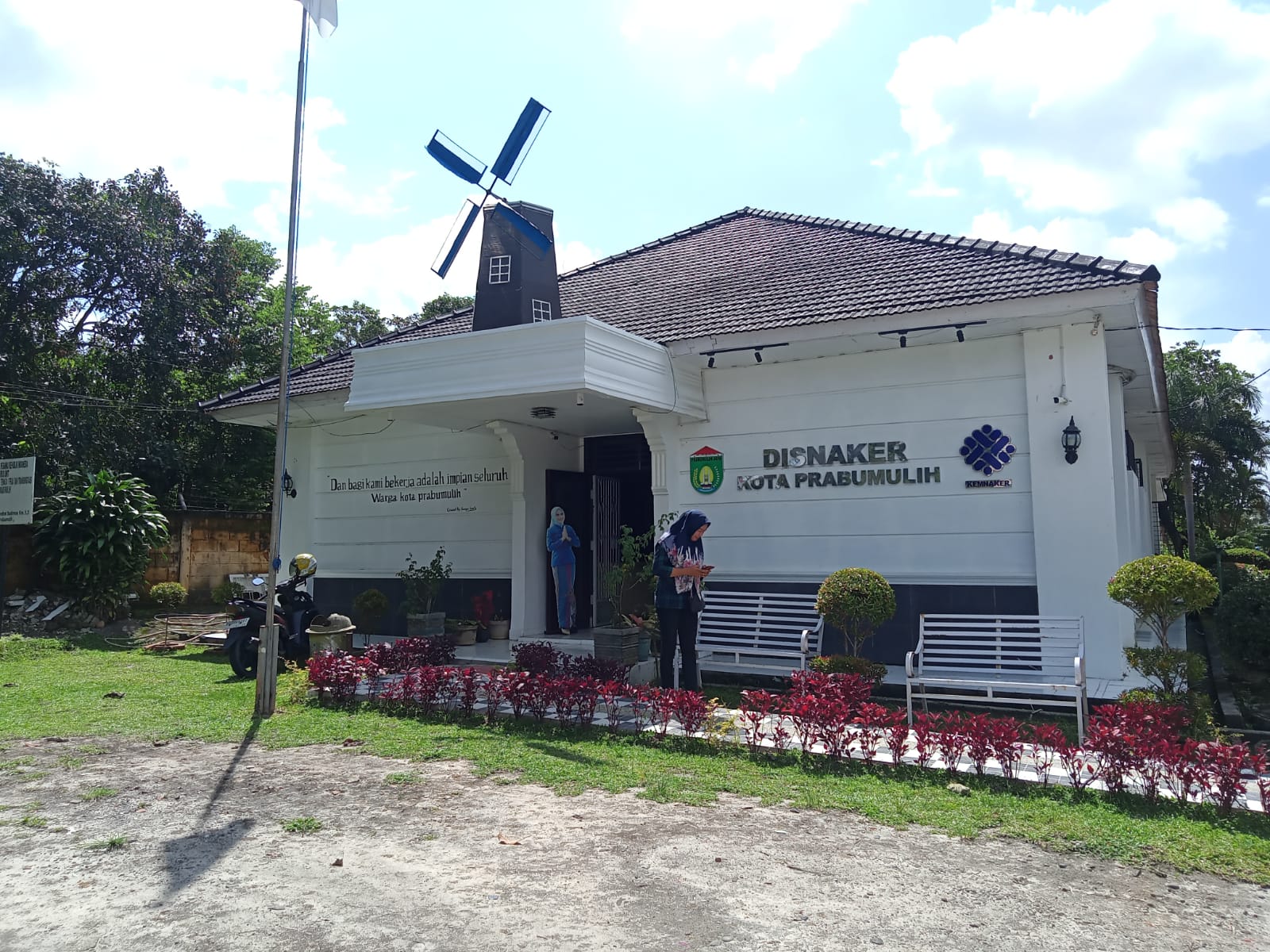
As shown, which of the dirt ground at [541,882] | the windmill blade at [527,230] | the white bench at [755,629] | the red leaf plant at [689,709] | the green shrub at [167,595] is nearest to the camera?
the dirt ground at [541,882]

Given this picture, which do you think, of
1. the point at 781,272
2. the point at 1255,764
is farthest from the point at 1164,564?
the point at 781,272

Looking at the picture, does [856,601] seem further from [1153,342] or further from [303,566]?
[303,566]

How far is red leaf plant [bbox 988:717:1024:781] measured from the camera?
5430mm

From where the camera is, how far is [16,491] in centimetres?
1312

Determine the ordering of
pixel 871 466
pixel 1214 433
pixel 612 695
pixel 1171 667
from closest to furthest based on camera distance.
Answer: pixel 1171 667
pixel 612 695
pixel 871 466
pixel 1214 433

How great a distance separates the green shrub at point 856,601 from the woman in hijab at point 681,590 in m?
1.14

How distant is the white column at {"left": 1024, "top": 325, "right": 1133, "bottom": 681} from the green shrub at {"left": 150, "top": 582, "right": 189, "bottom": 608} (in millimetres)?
14393

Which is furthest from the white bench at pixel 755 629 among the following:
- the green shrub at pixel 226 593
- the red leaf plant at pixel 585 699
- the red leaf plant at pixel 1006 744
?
the green shrub at pixel 226 593

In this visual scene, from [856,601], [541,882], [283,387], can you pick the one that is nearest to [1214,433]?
[856,601]

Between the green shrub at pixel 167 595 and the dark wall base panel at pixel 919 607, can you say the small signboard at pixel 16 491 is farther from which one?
the dark wall base panel at pixel 919 607

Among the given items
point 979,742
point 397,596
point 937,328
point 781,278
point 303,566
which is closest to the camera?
point 979,742

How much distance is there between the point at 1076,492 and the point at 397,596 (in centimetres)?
910

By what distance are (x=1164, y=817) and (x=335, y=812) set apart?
4558 mm

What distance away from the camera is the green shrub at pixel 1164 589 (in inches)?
258
